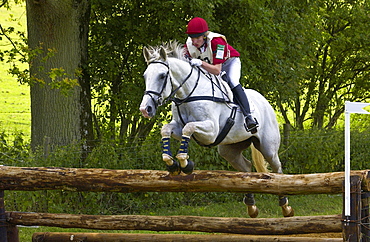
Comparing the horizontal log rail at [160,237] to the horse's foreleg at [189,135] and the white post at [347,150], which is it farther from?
the white post at [347,150]

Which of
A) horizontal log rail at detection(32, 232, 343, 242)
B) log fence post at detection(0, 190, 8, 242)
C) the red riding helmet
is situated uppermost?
the red riding helmet

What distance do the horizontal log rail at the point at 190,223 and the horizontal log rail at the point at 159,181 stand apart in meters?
0.42

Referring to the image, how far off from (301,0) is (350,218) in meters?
8.66

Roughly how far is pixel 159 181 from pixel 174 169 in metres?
0.28

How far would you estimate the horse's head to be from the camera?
454 cm

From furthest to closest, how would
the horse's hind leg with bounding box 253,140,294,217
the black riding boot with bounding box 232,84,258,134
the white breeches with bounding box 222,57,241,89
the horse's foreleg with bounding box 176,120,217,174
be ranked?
the horse's hind leg with bounding box 253,140,294,217 → the white breeches with bounding box 222,57,241,89 → the black riding boot with bounding box 232,84,258,134 → the horse's foreleg with bounding box 176,120,217,174

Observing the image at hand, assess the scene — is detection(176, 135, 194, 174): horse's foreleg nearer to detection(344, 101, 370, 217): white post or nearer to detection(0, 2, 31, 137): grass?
detection(344, 101, 370, 217): white post

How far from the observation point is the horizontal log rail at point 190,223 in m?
5.08

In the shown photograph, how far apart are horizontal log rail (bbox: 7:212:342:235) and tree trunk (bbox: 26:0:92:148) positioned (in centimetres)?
379

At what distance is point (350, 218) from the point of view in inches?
167

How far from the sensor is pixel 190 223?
17.1 feet

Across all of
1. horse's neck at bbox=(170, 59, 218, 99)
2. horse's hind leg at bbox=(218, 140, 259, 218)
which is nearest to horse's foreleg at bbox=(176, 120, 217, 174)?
horse's neck at bbox=(170, 59, 218, 99)

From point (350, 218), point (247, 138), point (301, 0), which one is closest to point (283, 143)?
point (301, 0)

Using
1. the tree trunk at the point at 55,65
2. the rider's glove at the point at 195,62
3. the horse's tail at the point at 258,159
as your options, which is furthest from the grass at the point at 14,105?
the rider's glove at the point at 195,62
